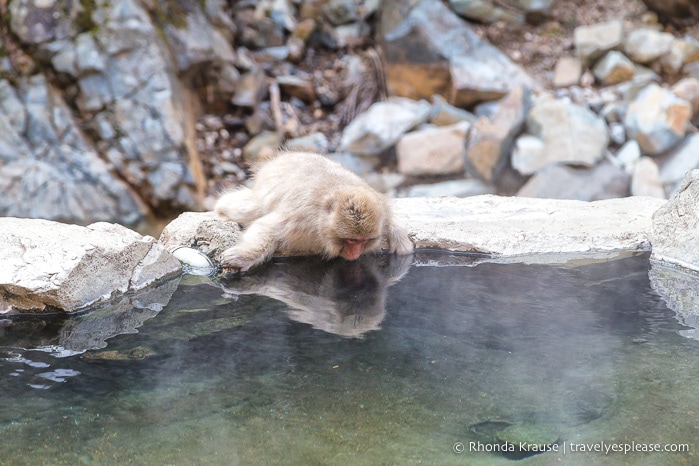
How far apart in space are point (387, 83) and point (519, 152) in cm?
232

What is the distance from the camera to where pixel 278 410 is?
7.43ft

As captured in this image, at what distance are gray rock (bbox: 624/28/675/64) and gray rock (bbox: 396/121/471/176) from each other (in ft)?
8.96

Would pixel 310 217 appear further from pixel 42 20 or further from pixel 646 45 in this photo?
pixel 646 45

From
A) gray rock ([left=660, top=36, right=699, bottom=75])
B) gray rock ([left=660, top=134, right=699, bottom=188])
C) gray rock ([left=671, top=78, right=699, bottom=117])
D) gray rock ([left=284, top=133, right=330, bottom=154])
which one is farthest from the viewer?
gray rock ([left=660, top=36, right=699, bottom=75])

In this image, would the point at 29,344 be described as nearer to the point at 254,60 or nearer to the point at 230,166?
the point at 230,166

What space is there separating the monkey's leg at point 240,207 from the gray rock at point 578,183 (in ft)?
12.8

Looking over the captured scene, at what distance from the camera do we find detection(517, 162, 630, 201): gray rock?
7.38 metres

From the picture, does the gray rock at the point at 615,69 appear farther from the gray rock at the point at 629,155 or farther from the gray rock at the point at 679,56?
the gray rock at the point at 629,155

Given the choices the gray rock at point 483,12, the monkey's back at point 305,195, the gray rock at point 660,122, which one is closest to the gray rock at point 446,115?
the gray rock at point 660,122

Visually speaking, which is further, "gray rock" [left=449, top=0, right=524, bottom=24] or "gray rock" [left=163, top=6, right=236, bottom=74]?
"gray rock" [left=449, top=0, right=524, bottom=24]

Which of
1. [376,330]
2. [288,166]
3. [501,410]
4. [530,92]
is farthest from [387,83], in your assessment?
[501,410]

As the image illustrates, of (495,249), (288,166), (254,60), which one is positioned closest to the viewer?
(495,249)

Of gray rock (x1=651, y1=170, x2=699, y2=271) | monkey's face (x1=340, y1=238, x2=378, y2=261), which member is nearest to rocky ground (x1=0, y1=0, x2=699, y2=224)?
gray rock (x1=651, y1=170, x2=699, y2=271)

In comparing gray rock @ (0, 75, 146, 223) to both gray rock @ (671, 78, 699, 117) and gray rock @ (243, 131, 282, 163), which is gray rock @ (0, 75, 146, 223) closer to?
gray rock @ (243, 131, 282, 163)
